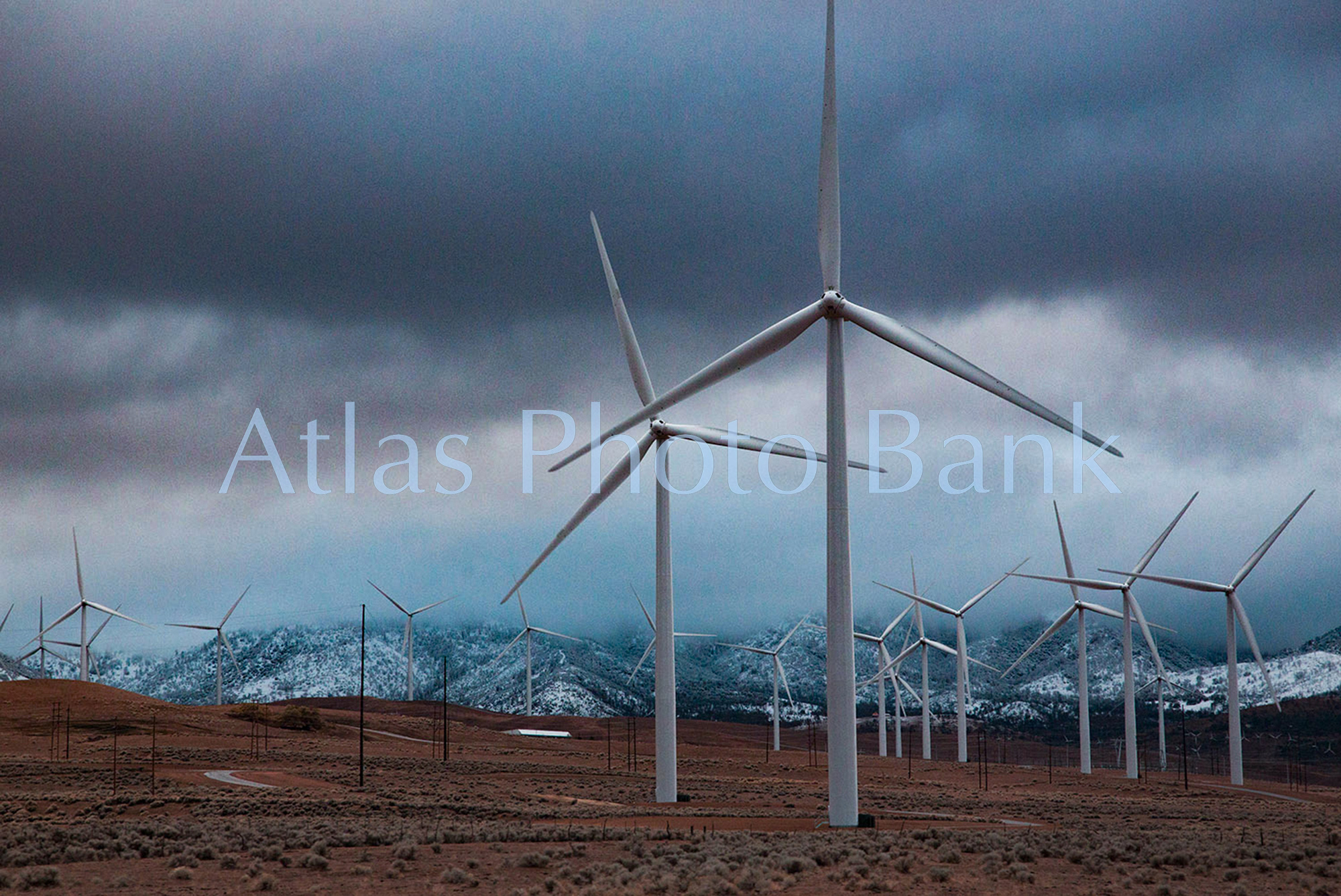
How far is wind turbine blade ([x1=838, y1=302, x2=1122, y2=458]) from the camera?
35.2 metres

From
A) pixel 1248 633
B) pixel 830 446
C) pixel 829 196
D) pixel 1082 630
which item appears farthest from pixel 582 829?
pixel 1082 630

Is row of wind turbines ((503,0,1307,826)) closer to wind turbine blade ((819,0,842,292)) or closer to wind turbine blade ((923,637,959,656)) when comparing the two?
wind turbine blade ((819,0,842,292))

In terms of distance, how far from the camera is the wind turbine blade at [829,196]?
44.7m

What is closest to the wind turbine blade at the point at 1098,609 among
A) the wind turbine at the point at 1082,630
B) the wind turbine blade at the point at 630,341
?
the wind turbine at the point at 1082,630

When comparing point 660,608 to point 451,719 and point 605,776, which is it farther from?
point 451,719

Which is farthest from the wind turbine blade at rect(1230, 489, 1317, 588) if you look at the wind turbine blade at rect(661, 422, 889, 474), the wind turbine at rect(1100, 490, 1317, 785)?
the wind turbine blade at rect(661, 422, 889, 474)

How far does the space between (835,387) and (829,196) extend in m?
8.07

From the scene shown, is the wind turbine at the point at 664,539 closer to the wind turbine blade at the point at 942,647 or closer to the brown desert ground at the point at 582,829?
the brown desert ground at the point at 582,829

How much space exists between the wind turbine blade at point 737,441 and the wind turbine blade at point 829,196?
8.25 metres

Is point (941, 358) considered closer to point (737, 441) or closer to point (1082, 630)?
point (737, 441)

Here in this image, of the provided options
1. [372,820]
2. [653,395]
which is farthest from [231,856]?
[653,395]

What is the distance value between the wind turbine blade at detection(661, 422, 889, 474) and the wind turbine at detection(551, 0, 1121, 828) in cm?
619

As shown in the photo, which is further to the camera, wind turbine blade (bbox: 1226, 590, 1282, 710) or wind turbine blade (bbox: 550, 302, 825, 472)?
wind turbine blade (bbox: 1226, 590, 1282, 710)

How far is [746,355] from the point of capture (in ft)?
148
